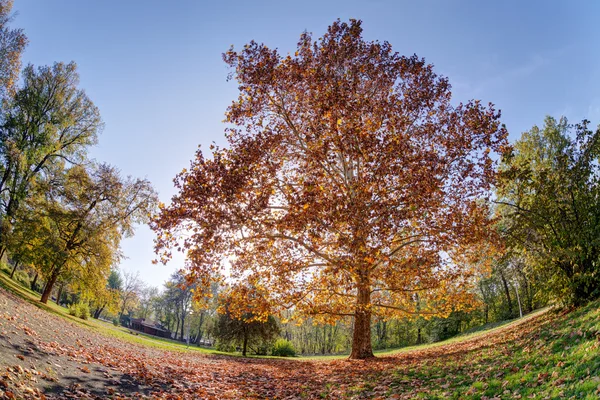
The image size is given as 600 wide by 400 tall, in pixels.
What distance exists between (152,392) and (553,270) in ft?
52.2

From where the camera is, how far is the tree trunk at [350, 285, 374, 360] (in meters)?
15.8

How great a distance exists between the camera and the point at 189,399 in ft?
25.4

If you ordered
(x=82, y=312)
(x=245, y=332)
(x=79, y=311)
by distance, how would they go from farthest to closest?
1. (x=245, y=332)
2. (x=82, y=312)
3. (x=79, y=311)

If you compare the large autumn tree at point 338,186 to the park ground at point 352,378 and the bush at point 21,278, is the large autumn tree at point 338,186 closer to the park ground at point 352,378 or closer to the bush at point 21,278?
the park ground at point 352,378

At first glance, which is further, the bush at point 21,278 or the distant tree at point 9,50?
the bush at point 21,278

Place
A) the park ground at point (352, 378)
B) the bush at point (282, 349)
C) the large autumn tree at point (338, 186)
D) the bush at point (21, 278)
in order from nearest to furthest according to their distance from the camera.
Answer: the park ground at point (352, 378)
the large autumn tree at point (338, 186)
the bush at point (282, 349)
the bush at point (21, 278)

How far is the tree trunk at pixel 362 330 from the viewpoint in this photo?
1581 cm

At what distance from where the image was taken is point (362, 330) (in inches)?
643

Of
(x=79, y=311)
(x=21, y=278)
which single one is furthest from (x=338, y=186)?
(x=21, y=278)

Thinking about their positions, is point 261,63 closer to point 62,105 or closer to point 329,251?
point 329,251

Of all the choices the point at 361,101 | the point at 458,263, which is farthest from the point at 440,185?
the point at 458,263

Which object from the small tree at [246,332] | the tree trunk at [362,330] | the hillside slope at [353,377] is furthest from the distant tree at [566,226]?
the small tree at [246,332]

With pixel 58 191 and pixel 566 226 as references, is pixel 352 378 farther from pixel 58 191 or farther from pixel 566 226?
pixel 58 191

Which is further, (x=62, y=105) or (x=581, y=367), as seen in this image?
(x=62, y=105)
